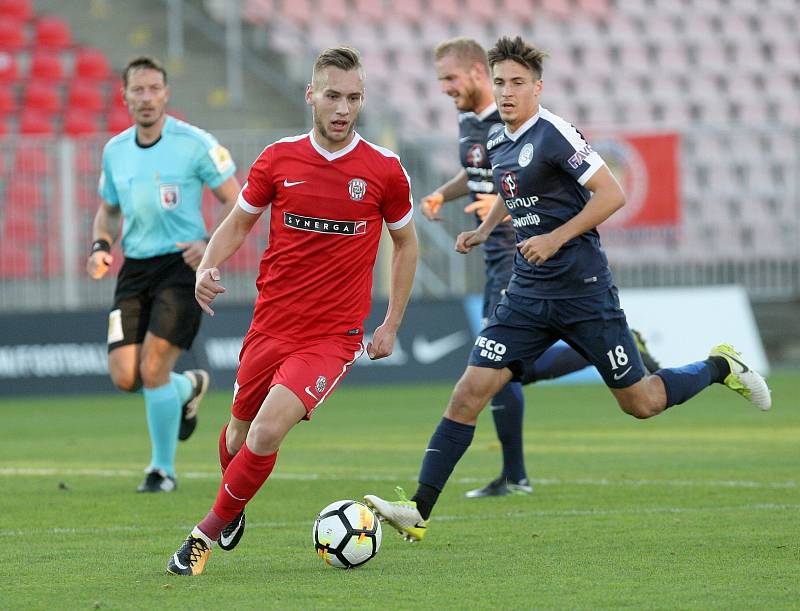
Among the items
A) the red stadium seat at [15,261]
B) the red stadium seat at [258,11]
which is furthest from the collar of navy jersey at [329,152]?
the red stadium seat at [258,11]

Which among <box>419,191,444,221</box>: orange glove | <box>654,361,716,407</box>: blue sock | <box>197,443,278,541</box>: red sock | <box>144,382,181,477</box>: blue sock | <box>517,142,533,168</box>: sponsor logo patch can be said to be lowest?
<box>144,382,181,477</box>: blue sock

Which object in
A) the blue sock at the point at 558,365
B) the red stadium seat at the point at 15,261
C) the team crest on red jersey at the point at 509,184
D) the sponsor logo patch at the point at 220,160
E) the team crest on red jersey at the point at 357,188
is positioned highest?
the team crest on red jersey at the point at 357,188

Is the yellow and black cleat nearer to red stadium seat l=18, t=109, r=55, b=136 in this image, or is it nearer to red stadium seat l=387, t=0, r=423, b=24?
red stadium seat l=18, t=109, r=55, b=136

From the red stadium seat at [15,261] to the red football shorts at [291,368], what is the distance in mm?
11078

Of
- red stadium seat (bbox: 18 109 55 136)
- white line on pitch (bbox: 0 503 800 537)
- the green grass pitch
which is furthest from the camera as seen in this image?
red stadium seat (bbox: 18 109 55 136)

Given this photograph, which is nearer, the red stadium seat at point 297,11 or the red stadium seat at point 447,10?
the red stadium seat at point 297,11

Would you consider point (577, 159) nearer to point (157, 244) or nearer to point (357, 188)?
point (357, 188)

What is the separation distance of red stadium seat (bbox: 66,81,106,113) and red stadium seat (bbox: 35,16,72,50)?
845 millimetres

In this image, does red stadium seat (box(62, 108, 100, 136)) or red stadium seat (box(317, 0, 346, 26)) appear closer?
red stadium seat (box(62, 108, 100, 136))

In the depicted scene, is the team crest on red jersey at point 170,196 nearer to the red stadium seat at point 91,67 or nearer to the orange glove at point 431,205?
the orange glove at point 431,205

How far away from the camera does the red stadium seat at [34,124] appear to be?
19.0m

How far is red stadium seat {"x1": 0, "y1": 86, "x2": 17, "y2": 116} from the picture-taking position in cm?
1898

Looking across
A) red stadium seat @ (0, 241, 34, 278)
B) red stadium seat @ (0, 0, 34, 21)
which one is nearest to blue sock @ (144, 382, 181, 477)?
red stadium seat @ (0, 241, 34, 278)

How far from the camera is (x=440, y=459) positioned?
659cm
